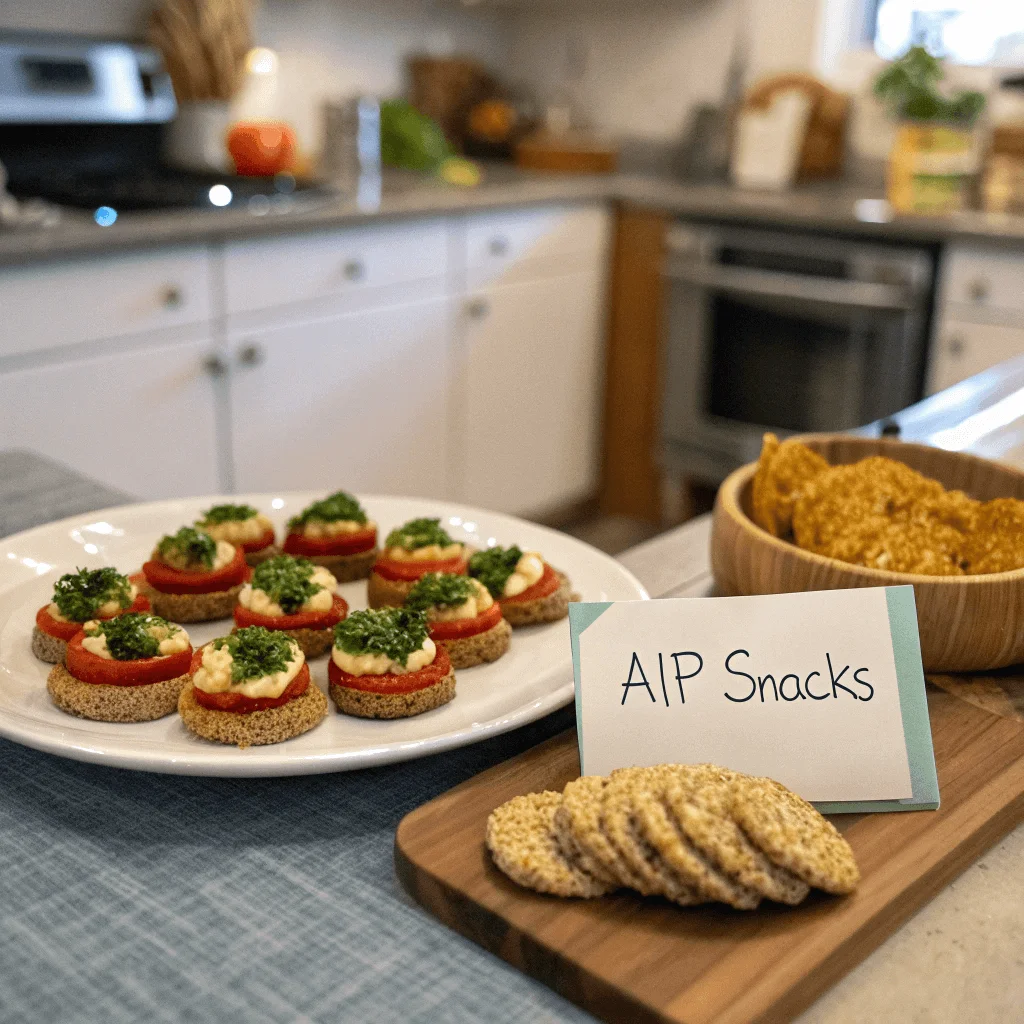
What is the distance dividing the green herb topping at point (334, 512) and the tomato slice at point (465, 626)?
0.24m

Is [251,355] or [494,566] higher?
[494,566]

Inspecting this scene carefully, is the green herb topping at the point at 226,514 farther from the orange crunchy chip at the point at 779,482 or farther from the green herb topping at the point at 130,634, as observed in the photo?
the orange crunchy chip at the point at 779,482

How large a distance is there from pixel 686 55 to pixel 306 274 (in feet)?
5.60

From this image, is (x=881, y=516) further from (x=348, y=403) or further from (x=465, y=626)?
(x=348, y=403)

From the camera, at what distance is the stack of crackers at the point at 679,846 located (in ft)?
1.87

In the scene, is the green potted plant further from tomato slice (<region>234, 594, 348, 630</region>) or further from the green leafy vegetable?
tomato slice (<region>234, 594, 348, 630</region>)

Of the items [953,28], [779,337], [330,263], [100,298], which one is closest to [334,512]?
[100,298]

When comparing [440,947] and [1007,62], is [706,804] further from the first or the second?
[1007,62]

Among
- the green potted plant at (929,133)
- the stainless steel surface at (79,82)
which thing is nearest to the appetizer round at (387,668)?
the stainless steel surface at (79,82)

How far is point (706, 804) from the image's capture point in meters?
0.59

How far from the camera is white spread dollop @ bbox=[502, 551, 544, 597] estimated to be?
94 centimetres

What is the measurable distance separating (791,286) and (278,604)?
224 cm

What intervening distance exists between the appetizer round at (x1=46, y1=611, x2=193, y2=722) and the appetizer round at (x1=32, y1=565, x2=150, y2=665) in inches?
1.0

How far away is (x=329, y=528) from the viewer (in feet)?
3.53
